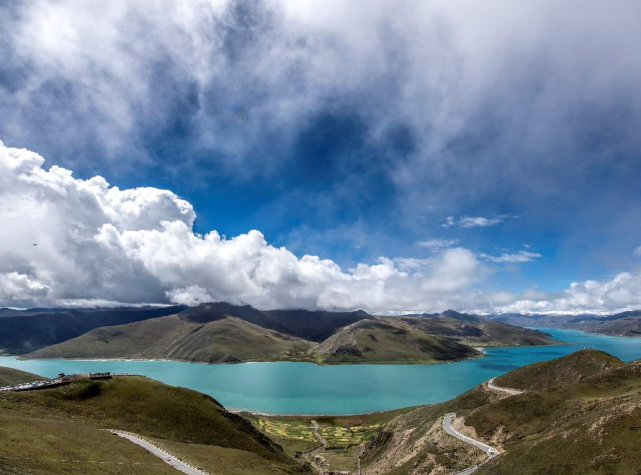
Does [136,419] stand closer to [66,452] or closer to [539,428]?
[66,452]

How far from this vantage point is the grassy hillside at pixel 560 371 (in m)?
120

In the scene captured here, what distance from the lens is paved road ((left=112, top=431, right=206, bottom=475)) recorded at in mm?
59469

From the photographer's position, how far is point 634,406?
58.5 metres

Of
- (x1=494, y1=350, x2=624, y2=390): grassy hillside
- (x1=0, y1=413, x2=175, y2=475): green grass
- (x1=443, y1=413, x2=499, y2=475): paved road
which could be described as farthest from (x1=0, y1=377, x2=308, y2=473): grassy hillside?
(x1=494, y1=350, x2=624, y2=390): grassy hillside

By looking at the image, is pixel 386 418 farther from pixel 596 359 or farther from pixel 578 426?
pixel 578 426

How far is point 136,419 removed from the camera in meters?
88.9

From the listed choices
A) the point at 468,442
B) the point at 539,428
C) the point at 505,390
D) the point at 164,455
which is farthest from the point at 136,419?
the point at 505,390

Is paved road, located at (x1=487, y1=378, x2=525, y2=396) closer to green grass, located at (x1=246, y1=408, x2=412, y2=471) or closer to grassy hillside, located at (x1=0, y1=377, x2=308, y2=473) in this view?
green grass, located at (x1=246, y1=408, x2=412, y2=471)

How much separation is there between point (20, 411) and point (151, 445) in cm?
3353

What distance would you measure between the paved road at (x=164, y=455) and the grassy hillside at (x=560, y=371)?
117355mm

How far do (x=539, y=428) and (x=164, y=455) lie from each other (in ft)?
268

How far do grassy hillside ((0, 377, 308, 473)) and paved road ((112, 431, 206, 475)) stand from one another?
305cm

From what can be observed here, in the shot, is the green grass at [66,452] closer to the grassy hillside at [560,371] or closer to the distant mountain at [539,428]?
the distant mountain at [539,428]

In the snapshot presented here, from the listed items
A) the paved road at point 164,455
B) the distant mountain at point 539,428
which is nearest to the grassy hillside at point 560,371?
the distant mountain at point 539,428
